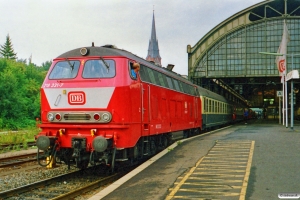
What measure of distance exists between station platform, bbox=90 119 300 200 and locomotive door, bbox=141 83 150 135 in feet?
3.43

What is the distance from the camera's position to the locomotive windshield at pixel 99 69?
10797mm

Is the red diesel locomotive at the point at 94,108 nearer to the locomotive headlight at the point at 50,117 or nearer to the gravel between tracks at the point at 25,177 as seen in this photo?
the locomotive headlight at the point at 50,117

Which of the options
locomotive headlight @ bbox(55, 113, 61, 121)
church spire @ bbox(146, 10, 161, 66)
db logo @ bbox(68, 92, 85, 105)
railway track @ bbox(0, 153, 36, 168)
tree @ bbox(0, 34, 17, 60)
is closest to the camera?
db logo @ bbox(68, 92, 85, 105)

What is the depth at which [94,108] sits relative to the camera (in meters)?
10.4

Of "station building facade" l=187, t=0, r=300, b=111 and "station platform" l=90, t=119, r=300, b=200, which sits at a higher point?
"station building facade" l=187, t=0, r=300, b=111

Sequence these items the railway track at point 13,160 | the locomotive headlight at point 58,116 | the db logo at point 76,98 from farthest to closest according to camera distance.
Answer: the railway track at point 13,160 → the locomotive headlight at point 58,116 → the db logo at point 76,98

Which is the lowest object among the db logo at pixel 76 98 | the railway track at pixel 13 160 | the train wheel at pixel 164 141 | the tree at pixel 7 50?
the railway track at pixel 13 160

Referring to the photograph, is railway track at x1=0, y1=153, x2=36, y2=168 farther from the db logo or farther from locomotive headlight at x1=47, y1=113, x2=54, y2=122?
the db logo

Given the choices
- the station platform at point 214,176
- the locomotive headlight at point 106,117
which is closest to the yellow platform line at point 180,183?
the station platform at point 214,176

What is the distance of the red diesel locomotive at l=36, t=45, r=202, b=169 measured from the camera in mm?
10234

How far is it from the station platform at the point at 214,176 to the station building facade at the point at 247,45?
116 feet

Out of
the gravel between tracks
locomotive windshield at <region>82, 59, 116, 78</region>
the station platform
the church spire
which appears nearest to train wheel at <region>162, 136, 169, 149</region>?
the station platform

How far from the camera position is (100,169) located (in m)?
12.7

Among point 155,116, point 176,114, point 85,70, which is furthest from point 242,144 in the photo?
point 85,70
